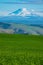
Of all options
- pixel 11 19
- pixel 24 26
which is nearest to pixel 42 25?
pixel 24 26

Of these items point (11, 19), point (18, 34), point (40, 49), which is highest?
point (11, 19)

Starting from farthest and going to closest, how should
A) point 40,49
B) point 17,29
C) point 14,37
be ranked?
point 14,37, point 17,29, point 40,49

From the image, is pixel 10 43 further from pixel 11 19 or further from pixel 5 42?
pixel 11 19

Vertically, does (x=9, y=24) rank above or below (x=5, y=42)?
above

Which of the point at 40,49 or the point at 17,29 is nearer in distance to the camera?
the point at 40,49

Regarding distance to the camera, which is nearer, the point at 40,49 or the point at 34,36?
the point at 40,49

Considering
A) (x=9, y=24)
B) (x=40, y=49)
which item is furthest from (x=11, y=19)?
(x=40, y=49)

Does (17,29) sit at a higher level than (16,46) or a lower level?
higher

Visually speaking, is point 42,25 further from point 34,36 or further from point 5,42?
point 5,42

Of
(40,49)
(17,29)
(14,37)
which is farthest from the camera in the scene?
(14,37)
